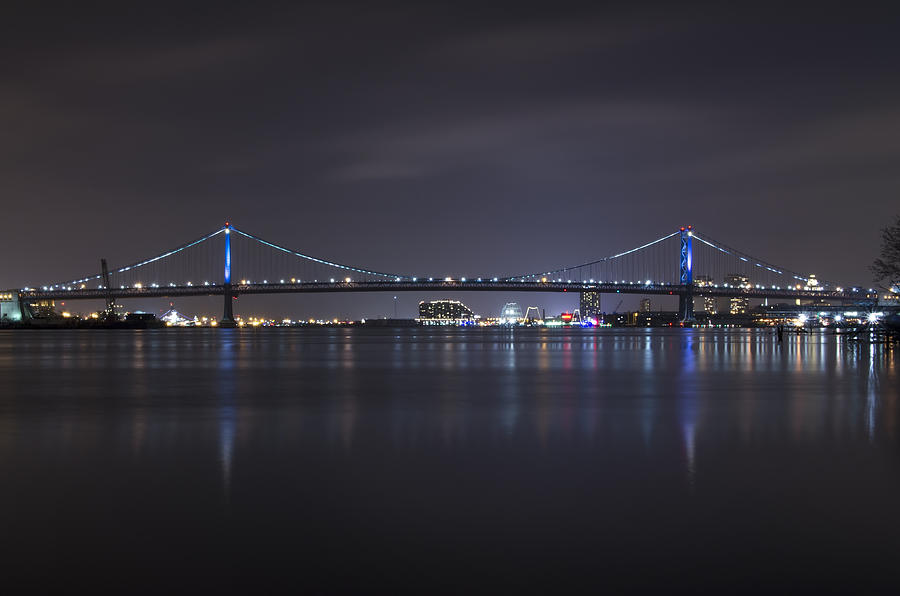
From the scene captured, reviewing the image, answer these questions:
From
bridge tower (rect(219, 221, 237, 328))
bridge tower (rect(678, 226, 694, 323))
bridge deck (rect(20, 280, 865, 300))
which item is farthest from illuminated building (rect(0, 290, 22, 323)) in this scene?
bridge tower (rect(678, 226, 694, 323))

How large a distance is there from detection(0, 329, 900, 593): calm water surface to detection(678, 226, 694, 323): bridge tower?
→ 79.6m

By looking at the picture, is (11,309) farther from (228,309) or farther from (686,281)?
(686,281)

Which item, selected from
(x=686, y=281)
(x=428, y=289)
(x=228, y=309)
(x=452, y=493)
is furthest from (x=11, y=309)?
(x=452, y=493)

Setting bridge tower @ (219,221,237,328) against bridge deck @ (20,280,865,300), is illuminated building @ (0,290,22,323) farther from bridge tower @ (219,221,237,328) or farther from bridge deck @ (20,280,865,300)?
bridge tower @ (219,221,237,328)

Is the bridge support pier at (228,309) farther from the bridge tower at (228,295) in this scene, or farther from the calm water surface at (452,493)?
the calm water surface at (452,493)

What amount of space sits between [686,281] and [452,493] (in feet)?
309

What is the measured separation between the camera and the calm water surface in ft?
16.0

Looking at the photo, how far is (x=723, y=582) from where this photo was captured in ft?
15.4

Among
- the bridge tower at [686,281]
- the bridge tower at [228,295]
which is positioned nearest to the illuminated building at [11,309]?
the bridge tower at [228,295]

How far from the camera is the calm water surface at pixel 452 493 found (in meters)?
4.88

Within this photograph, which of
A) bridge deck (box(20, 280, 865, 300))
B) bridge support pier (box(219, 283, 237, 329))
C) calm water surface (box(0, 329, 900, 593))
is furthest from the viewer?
bridge support pier (box(219, 283, 237, 329))

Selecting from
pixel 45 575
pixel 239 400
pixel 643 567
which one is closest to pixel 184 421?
pixel 239 400

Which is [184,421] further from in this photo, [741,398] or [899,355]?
[899,355]

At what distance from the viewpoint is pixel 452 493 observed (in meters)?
6.94
